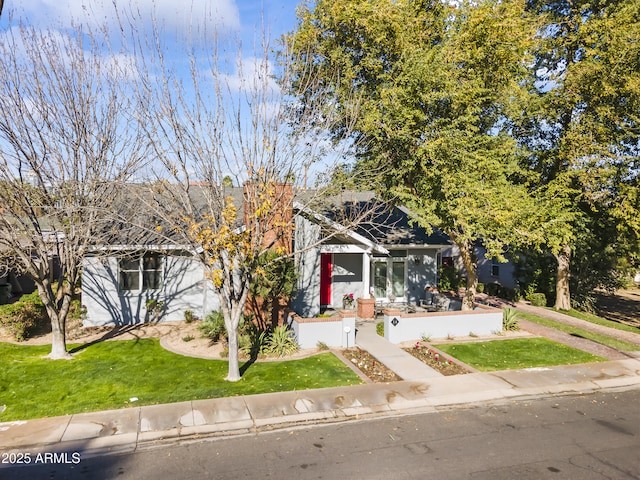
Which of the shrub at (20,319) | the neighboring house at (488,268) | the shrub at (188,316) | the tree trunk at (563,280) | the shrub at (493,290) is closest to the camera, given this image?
the shrub at (20,319)

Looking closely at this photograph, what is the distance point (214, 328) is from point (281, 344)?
246cm

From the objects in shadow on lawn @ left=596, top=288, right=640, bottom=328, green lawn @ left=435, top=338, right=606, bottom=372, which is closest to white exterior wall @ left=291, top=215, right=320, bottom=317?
green lawn @ left=435, top=338, right=606, bottom=372

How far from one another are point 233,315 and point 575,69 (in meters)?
16.1

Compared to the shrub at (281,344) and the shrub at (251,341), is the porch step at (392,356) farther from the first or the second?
the shrub at (251,341)

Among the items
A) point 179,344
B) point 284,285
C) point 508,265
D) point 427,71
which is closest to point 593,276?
point 508,265

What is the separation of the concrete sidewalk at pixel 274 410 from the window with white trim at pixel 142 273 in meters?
8.13

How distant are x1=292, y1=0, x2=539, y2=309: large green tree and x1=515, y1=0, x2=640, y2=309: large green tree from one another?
3.26 m

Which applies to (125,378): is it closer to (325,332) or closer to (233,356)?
(233,356)

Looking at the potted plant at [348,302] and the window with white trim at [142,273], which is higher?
the window with white trim at [142,273]

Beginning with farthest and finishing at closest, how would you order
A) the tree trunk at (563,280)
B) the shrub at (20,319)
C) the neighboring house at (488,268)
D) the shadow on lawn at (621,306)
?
the neighboring house at (488,268) < the shadow on lawn at (621,306) < the tree trunk at (563,280) < the shrub at (20,319)

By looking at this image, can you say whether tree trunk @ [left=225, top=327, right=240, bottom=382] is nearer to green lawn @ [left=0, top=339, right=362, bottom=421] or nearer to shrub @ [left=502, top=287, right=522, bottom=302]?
green lawn @ [left=0, top=339, right=362, bottom=421]

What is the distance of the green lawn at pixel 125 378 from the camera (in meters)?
9.90

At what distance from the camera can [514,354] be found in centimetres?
1423

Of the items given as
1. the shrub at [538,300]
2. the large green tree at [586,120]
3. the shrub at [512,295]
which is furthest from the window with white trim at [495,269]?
the large green tree at [586,120]
